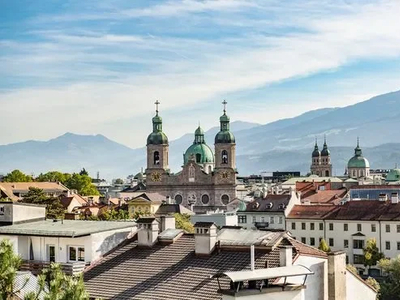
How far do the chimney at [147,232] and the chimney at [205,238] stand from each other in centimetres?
245

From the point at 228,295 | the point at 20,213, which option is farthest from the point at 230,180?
the point at 228,295

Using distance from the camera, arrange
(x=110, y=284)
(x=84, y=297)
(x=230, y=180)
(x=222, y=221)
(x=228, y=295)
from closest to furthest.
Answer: (x=84, y=297) → (x=228, y=295) → (x=110, y=284) → (x=222, y=221) → (x=230, y=180)

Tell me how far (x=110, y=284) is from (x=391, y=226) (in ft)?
213

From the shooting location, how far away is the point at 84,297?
48.9 feet

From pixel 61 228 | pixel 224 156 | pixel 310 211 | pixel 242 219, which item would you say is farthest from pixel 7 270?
pixel 224 156

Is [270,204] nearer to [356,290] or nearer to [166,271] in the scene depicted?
[356,290]

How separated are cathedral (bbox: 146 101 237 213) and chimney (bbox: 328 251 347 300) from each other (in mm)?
130958

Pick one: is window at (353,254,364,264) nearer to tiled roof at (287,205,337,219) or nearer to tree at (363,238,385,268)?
tree at (363,238,385,268)

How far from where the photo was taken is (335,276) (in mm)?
24500

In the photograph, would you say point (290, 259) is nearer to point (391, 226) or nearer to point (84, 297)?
point (84, 297)

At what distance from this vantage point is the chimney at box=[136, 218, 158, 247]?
2727cm

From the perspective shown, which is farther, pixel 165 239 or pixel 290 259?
pixel 165 239

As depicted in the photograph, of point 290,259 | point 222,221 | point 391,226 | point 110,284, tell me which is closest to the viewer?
point 290,259

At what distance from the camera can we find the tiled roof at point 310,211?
305 ft
